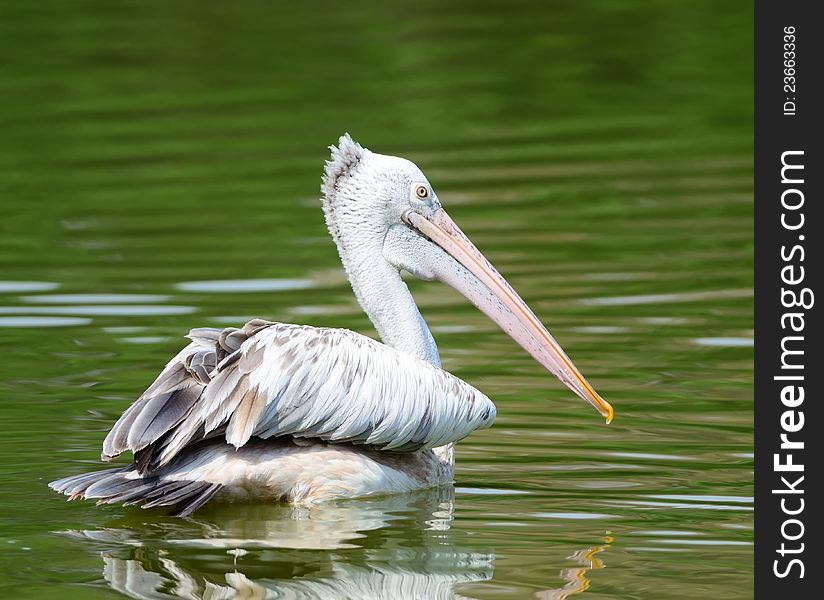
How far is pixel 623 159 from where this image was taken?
40.0 feet

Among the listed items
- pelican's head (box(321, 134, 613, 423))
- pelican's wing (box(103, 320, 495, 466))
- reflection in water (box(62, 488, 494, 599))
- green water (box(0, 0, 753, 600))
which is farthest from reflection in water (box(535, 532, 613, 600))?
pelican's head (box(321, 134, 613, 423))

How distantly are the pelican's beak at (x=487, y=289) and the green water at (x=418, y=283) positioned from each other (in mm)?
400

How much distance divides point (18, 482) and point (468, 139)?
7.36 m

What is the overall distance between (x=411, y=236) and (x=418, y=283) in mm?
2957

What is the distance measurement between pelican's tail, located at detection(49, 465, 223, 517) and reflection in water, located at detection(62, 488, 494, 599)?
106 mm

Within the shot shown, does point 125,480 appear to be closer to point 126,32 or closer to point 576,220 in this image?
point 576,220

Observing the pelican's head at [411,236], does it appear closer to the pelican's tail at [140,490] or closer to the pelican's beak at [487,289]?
the pelican's beak at [487,289]

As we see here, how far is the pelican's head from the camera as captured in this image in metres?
6.58

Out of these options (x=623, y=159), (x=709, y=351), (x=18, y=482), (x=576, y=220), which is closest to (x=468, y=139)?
(x=623, y=159)

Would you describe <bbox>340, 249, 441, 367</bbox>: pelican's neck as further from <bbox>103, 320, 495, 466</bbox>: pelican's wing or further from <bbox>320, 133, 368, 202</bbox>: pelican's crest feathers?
<bbox>103, 320, 495, 466</bbox>: pelican's wing

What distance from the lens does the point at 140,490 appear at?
19.1 feet

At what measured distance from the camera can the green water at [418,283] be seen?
557 cm

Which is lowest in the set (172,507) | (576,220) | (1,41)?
(172,507)

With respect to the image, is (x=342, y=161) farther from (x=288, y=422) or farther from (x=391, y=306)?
(x=288, y=422)
